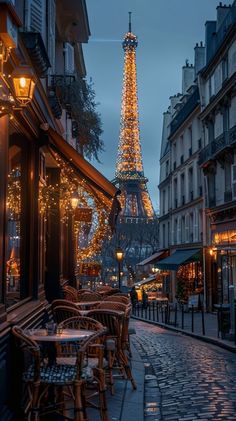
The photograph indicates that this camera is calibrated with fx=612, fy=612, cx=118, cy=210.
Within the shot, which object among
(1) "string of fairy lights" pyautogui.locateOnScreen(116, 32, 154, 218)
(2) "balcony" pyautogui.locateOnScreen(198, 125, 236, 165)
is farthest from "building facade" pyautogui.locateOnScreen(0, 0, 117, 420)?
(1) "string of fairy lights" pyautogui.locateOnScreen(116, 32, 154, 218)

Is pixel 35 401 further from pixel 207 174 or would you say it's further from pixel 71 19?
pixel 207 174

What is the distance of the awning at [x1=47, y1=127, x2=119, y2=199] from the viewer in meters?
9.77

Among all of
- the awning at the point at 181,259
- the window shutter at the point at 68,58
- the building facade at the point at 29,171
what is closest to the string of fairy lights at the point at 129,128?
the awning at the point at 181,259

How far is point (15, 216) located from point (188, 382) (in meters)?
3.63

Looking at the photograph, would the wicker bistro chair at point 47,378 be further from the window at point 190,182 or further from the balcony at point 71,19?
the window at point 190,182

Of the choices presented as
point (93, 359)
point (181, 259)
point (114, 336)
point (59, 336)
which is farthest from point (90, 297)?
point (181, 259)

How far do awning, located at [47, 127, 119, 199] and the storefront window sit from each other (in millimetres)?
821

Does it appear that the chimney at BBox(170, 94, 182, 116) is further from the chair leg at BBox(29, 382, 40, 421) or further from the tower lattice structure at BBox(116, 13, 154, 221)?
the chair leg at BBox(29, 382, 40, 421)

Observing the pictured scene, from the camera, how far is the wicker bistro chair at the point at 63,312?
8834 millimetres

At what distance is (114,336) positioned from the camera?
8.86 metres

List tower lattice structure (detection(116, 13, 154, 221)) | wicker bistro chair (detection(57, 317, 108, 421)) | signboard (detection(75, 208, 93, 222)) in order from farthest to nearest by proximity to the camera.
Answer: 1. tower lattice structure (detection(116, 13, 154, 221))
2. signboard (detection(75, 208, 93, 222))
3. wicker bistro chair (detection(57, 317, 108, 421))

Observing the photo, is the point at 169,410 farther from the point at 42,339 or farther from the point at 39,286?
the point at 39,286

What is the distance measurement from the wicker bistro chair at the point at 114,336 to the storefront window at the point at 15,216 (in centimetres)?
120

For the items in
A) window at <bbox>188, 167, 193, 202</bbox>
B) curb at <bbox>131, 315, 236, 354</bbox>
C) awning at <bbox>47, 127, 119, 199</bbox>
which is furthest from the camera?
window at <bbox>188, 167, 193, 202</bbox>
